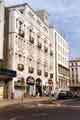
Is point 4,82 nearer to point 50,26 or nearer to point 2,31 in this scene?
point 2,31

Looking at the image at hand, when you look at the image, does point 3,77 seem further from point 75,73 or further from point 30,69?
point 75,73

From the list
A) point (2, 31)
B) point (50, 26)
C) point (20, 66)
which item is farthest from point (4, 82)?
point (50, 26)

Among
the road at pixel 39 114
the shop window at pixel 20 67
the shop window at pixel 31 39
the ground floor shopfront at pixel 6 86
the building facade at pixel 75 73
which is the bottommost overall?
the road at pixel 39 114

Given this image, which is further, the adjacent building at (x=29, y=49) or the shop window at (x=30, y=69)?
the shop window at (x=30, y=69)

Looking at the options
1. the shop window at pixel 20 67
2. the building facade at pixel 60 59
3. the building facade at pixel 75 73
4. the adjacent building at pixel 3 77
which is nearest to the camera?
the adjacent building at pixel 3 77

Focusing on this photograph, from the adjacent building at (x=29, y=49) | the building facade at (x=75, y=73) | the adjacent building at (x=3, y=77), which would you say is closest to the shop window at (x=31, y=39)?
the adjacent building at (x=29, y=49)

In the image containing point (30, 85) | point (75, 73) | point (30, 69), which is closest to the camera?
point (30, 69)

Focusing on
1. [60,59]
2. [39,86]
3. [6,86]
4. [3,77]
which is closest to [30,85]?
[39,86]

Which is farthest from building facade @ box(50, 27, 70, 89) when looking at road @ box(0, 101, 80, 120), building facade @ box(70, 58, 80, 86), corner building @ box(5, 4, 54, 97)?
road @ box(0, 101, 80, 120)

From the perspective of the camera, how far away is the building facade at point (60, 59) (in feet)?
295

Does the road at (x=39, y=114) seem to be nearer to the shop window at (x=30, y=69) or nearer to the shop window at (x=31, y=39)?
the shop window at (x=30, y=69)

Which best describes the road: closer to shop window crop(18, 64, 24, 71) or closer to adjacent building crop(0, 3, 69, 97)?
adjacent building crop(0, 3, 69, 97)

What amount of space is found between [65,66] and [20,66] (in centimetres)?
4497

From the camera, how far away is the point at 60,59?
9644 cm
